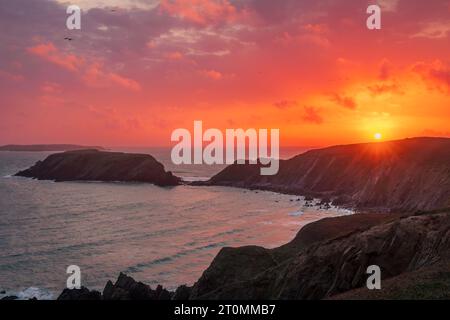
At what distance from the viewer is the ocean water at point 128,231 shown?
55.2 meters

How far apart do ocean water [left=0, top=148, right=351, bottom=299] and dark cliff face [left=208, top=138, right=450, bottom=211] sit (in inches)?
565

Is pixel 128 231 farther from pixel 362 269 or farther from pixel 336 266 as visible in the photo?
pixel 362 269

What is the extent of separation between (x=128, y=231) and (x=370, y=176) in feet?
262

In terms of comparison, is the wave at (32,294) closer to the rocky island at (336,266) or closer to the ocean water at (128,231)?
the ocean water at (128,231)

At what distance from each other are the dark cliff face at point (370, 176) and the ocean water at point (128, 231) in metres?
14.3

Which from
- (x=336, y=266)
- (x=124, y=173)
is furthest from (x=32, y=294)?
(x=124, y=173)

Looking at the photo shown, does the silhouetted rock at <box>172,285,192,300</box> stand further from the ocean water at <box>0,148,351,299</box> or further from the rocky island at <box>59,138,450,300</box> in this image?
the ocean water at <box>0,148,351,299</box>

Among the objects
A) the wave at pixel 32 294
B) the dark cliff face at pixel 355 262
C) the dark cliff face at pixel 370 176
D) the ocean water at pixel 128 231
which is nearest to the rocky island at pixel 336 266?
the dark cliff face at pixel 355 262

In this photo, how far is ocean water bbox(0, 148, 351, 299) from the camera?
55156 millimetres

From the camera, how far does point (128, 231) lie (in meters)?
80.7

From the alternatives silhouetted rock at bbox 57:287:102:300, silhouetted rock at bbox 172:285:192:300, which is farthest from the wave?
silhouetted rock at bbox 172:285:192:300

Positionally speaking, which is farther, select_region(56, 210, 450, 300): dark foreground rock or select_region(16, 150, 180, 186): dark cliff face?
select_region(16, 150, 180, 186): dark cliff face

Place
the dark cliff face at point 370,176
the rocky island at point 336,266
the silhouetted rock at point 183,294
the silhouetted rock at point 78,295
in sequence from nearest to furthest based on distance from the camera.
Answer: the rocky island at point 336,266 < the silhouetted rock at point 183,294 < the silhouetted rock at point 78,295 < the dark cliff face at point 370,176
